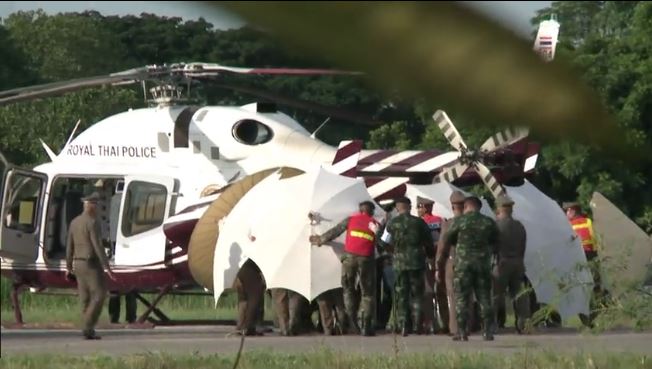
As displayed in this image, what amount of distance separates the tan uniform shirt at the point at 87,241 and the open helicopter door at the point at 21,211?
149 inches

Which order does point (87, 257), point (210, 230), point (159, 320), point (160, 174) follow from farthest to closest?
point (159, 320) → point (160, 174) → point (210, 230) → point (87, 257)

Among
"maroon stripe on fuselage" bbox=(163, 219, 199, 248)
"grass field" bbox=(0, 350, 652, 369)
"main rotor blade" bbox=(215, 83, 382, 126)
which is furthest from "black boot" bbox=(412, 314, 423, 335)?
"main rotor blade" bbox=(215, 83, 382, 126)

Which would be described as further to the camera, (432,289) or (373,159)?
(373,159)

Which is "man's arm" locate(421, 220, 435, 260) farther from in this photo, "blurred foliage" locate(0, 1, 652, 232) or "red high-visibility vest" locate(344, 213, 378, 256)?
"blurred foliage" locate(0, 1, 652, 232)

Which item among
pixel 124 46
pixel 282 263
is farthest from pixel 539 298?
pixel 124 46

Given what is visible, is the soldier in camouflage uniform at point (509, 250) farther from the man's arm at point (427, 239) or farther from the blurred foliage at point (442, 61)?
the blurred foliage at point (442, 61)

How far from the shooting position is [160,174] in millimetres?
21125

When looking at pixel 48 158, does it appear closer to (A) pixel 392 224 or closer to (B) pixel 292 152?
(B) pixel 292 152

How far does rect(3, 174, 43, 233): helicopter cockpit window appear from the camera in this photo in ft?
71.2

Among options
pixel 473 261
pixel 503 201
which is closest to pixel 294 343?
pixel 473 261

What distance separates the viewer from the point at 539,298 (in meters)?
18.7

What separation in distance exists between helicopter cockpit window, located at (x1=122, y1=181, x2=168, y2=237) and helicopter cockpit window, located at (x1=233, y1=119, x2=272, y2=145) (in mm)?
1408

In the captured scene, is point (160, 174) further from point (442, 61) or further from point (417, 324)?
point (442, 61)

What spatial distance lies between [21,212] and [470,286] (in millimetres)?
7758
